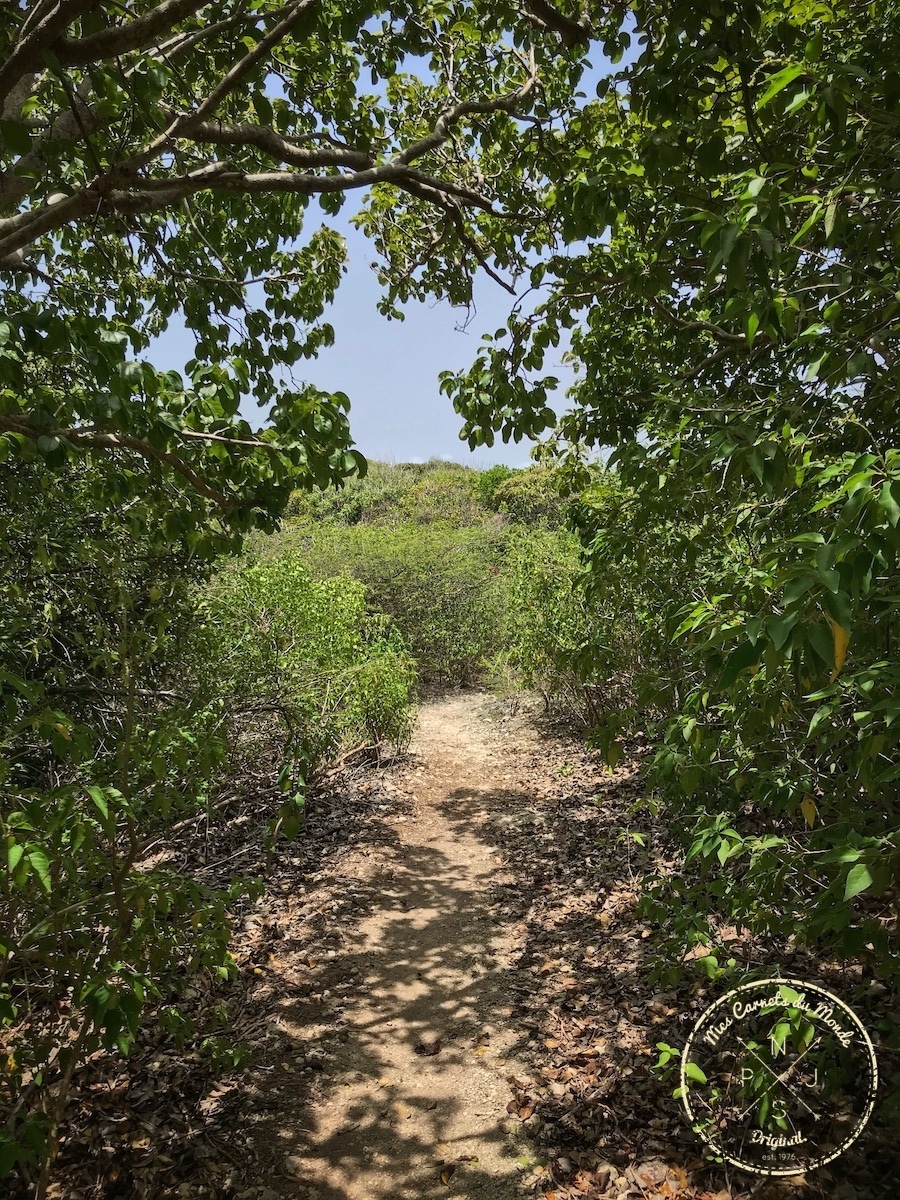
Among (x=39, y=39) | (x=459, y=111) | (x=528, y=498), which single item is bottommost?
(x=39, y=39)

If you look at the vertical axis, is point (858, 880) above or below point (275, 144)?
below

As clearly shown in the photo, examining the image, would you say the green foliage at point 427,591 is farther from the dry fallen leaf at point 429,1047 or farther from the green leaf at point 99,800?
the green leaf at point 99,800

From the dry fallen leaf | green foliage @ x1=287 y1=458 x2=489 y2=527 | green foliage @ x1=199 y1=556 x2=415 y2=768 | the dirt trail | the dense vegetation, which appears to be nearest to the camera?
the dense vegetation

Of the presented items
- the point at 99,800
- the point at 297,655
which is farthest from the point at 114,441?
the point at 297,655

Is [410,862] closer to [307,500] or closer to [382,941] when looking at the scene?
[382,941]

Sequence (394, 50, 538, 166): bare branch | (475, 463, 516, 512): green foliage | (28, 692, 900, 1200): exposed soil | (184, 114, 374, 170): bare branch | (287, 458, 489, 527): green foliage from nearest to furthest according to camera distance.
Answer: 1. (28, 692, 900, 1200): exposed soil
2. (184, 114, 374, 170): bare branch
3. (394, 50, 538, 166): bare branch
4. (287, 458, 489, 527): green foliage
5. (475, 463, 516, 512): green foliage

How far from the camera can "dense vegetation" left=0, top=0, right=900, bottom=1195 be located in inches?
73.5

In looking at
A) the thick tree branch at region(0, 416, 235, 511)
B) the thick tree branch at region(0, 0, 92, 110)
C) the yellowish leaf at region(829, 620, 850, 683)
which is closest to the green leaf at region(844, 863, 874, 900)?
the yellowish leaf at region(829, 620, 850, 683)

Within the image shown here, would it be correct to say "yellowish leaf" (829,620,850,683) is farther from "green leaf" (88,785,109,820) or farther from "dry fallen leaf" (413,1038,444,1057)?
"dry fallen leaf" (413,1038,444,1057)

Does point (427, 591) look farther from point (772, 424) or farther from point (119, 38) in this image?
point (119, 38)

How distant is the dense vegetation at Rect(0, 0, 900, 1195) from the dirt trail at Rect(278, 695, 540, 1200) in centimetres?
113

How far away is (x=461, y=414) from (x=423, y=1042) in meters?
3.51

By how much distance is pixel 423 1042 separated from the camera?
3.74m

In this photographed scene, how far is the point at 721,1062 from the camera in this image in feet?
9.94
